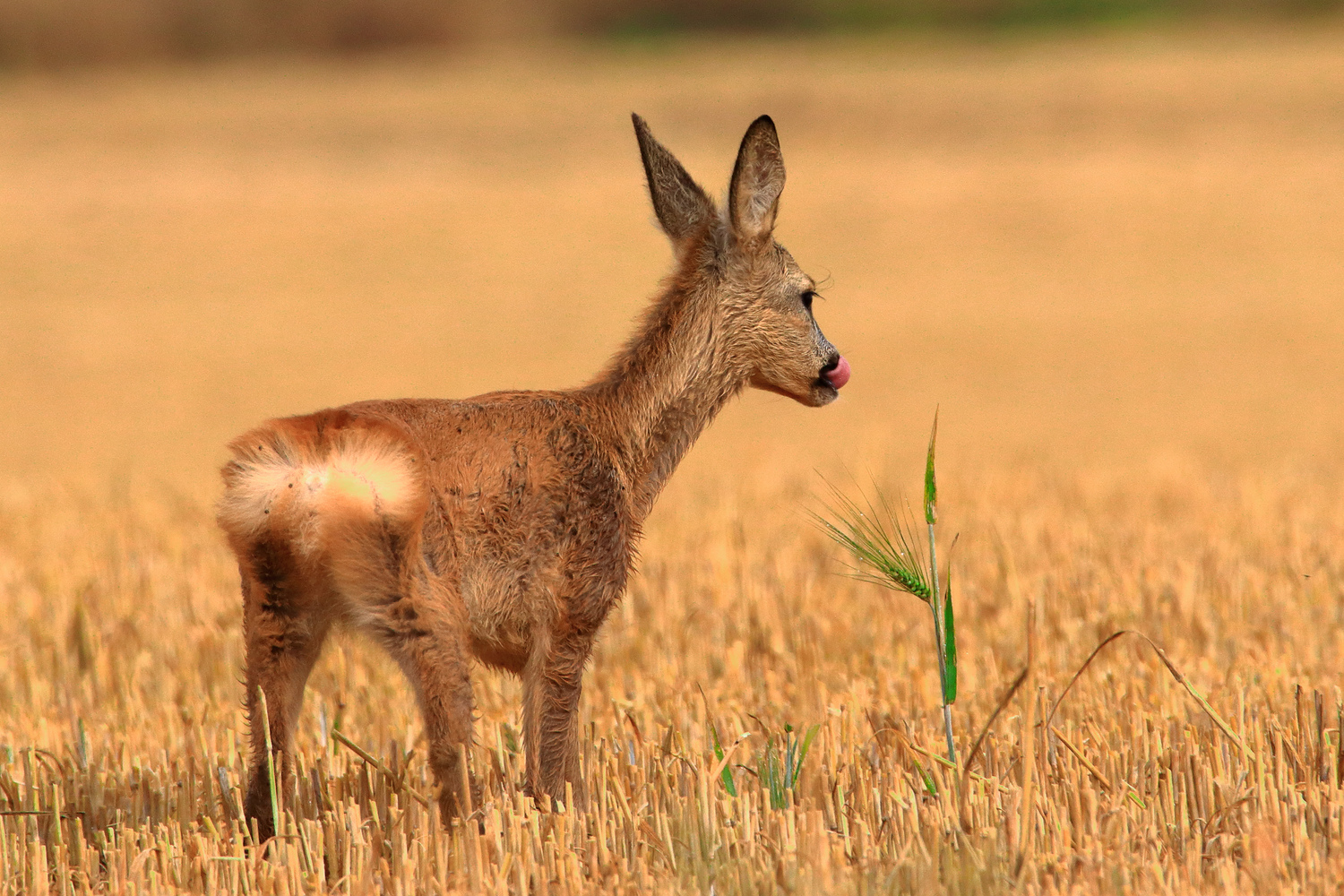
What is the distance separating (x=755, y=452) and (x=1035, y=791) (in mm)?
10113

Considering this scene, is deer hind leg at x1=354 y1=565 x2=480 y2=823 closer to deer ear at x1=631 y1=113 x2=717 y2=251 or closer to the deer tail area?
the deer tail area

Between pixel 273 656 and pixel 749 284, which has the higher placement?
pixel 749 284

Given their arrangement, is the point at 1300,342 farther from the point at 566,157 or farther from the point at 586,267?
the point at 566,157

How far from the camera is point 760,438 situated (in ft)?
53.3

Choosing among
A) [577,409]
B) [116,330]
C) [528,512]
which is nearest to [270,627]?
[528,512]

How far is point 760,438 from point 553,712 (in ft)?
38.4

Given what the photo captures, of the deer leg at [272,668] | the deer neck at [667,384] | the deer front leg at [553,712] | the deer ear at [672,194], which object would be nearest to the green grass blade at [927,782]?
the deer front leg at [553,712]

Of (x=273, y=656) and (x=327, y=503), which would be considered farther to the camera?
(x=273, y=656)

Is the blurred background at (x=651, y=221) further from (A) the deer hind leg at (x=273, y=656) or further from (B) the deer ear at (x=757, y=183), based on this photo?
(A) the deer hind leg at (x=273, y=656)

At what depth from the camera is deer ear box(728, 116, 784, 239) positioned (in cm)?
493

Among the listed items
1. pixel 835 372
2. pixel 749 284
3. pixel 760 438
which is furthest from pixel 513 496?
pixel 760 438

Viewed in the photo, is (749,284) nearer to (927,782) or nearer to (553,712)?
(553,712)

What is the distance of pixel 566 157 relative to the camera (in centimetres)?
3212

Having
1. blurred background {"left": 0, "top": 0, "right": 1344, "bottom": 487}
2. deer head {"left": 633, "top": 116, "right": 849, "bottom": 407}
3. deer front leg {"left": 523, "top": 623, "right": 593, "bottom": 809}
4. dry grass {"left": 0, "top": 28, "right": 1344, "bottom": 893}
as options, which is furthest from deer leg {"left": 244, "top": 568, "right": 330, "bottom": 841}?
blurred background {"left": 0, "top": 0, "right": 1344, "bottom": 487}
